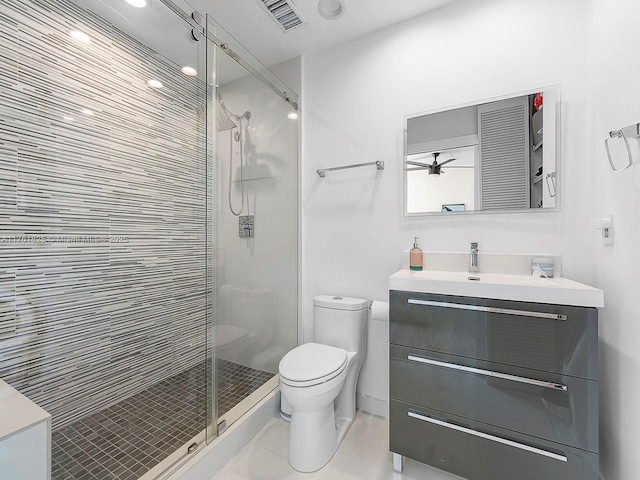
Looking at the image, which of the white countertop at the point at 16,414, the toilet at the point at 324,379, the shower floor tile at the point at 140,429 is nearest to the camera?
the white countertop at the point at 16,414

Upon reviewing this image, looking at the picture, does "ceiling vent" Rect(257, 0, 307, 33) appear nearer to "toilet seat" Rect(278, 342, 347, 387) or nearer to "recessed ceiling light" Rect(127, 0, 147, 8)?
"recessed ceiling light" Rect(127, 0, 147, 8)

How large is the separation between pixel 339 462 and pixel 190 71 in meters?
2.28

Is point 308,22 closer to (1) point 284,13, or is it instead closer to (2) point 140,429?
(1) point 284,13

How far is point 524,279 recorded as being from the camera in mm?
1398

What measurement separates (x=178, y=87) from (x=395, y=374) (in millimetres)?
1975

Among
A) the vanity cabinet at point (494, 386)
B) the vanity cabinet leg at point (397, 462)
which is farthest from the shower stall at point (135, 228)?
the vanity cabinet at point (494, 386)

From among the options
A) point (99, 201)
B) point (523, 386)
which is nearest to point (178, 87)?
point (99, 201)

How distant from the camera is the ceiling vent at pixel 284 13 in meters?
1.69

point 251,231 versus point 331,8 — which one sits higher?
point 331,8

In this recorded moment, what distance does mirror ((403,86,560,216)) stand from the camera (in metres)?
1.50

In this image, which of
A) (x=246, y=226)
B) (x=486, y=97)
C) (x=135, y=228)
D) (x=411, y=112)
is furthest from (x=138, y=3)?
(x=486, y=97)

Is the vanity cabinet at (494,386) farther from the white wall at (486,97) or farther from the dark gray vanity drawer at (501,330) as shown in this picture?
the white wall at (486,97)

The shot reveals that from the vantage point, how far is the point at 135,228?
158 centimetres

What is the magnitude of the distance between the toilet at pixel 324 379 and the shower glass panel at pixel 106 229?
1.68ft
